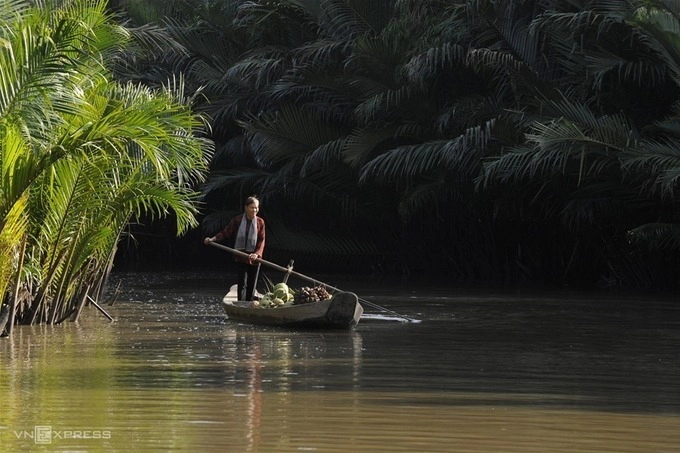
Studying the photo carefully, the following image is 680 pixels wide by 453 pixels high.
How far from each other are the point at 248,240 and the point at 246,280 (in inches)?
22.5

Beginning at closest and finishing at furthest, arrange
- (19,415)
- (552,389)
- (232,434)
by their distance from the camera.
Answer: (232,434)
(19,415)
(552,389)

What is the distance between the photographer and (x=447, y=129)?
27359 millimetres

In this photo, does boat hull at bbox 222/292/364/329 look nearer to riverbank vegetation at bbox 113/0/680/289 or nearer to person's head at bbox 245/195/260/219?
person's head at bbox 245/195/260/219

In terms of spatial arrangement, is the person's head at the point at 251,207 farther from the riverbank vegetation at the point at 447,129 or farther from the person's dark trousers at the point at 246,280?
the riverbank vegetation at the point at 447,129

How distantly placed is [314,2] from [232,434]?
2307 centimetres

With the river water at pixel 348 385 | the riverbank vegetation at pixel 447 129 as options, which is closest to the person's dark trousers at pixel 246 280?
the river water at pixel 348 385

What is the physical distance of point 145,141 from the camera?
12.7m

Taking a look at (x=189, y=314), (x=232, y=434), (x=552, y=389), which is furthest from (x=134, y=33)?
(x=232, y=434)

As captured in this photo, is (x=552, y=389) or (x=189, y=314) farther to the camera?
(x=189, y=314)

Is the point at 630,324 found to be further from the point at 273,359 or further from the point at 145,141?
the point at 145,141

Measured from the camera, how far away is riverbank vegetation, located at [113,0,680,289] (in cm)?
2327
